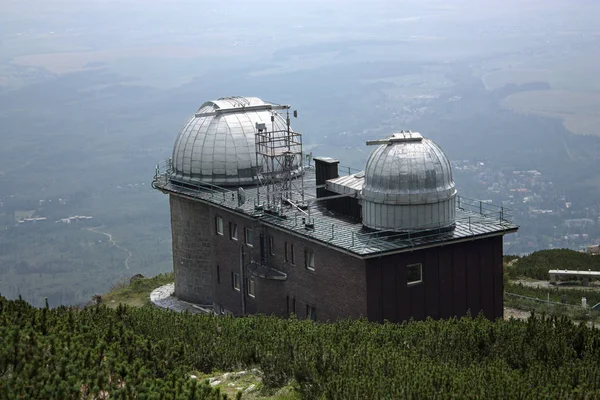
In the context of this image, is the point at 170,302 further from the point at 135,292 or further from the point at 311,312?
the point at 311,312

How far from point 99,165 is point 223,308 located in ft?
461

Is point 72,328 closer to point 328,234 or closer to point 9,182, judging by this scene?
point 328,234

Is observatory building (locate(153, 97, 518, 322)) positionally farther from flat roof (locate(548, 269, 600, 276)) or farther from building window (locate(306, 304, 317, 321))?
flat roof (locate(548, 269, 600, 276))

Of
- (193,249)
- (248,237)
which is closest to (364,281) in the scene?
(248,237)

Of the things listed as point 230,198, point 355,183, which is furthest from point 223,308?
point 355,183

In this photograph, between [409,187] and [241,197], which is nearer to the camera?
[409,187]

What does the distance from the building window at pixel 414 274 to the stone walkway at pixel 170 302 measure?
12892 millimetres

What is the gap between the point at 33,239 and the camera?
146m

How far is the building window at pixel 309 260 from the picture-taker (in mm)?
35494

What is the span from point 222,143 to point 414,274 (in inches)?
523

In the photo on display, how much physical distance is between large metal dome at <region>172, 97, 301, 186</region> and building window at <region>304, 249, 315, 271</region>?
27.0 ft

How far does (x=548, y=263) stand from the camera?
51.7 m

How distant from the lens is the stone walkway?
146 ft

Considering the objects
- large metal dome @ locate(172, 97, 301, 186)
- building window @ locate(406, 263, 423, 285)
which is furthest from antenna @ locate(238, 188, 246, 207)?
building window @ locate(406, 263, 423, 285)
